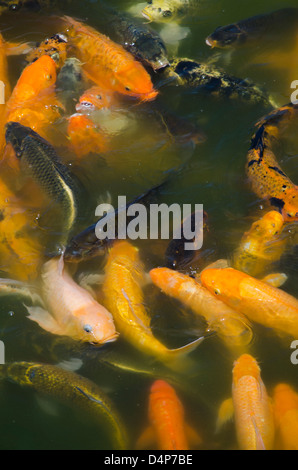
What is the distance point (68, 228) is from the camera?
4.32 m

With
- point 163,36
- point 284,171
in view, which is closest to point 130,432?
point 284,171

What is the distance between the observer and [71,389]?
3.27 metres

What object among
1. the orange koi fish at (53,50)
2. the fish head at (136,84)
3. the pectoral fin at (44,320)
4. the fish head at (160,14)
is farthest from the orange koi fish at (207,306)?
the fish head at (160,14)

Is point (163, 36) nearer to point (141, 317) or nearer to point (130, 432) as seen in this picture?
point (141, 317)

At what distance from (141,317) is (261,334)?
99 centimetres

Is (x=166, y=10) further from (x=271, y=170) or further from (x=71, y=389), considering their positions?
(x=71, y=389)

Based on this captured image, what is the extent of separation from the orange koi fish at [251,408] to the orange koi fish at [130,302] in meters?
0.42

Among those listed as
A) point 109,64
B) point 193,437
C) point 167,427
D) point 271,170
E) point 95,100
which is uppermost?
point 109,64

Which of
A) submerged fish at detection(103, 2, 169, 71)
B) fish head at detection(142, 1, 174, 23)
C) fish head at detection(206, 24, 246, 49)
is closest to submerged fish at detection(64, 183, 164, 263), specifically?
submerged fish at detection(103, 2, 169, 71)

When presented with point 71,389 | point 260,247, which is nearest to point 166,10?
point 260,247

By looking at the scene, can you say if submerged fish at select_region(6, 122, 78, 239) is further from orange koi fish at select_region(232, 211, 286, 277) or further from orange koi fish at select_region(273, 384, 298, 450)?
orange koi fish at select_region(273, 384, 298, 450)

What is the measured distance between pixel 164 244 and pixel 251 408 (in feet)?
5.55

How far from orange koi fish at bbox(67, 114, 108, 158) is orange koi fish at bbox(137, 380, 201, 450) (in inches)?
113

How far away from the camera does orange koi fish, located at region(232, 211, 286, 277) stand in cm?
407
